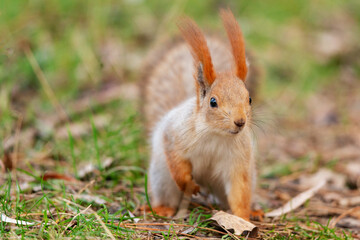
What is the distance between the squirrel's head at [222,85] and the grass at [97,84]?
51 cm

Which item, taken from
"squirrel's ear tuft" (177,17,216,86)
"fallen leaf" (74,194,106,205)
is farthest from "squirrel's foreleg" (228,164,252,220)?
"fallen leaf" (74,194,106,205)

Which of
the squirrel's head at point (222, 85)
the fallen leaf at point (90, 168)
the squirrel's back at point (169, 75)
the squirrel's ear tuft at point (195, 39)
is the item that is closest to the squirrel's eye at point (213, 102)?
the squirrel's head at point (222, 85)

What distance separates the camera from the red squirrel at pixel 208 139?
2051 millimetres

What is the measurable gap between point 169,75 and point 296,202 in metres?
1.21

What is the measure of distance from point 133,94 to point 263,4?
3047 millimetres

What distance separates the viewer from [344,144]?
13.0ft

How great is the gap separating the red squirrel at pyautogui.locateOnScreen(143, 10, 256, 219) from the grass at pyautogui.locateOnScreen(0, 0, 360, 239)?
163 millimetres

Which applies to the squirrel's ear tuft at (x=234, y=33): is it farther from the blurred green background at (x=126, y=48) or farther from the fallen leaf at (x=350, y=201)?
the fallen leaf at (x=350, y=201)

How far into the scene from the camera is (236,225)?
82.0 inches

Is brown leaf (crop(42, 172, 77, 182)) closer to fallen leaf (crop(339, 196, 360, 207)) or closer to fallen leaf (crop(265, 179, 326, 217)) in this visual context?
fallen leaf (crop(265, 179, 326, 217))

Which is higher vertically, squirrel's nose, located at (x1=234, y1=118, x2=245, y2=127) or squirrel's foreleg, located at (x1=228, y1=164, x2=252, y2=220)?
squirrel's nose, located at (x1=234, y1=118, x2=245, y2=127)

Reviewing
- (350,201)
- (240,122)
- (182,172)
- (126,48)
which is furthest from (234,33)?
(126,48)

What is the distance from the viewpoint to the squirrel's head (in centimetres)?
199

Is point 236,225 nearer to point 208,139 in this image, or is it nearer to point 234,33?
point 208,139
